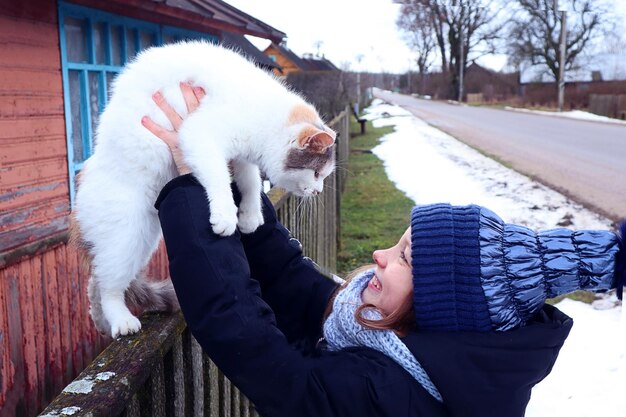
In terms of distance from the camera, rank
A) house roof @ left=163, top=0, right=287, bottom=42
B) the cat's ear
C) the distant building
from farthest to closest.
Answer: the distant building < house roof @ left=163, top=0, right=287, bottom=42 < the cat's ear

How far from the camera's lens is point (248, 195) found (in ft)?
6.58

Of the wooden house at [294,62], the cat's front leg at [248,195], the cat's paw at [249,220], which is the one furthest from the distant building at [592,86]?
the cat's paw at [249,220]

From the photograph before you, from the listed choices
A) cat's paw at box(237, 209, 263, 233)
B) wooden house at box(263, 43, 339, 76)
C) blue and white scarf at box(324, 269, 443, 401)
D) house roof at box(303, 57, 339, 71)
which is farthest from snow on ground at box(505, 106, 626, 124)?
blue and white scarf at box(324, 269, 443, 401)

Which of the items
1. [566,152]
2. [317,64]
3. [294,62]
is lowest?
[566,152]

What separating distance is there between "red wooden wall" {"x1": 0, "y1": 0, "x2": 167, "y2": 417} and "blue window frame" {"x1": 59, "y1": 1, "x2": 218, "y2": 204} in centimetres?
9

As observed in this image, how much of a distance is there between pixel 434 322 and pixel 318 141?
0.96 metres

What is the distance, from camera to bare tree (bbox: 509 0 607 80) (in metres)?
8.64

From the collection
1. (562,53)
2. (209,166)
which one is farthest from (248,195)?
(562,53)

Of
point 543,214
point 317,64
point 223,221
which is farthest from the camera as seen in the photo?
point 317,64

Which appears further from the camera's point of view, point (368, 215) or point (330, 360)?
point (368, 215)

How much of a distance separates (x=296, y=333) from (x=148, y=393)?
58cm

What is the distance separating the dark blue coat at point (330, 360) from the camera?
1244 mm

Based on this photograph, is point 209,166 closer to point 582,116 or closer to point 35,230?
point 35,230

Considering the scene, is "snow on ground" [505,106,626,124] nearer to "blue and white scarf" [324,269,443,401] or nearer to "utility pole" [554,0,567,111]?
"utility pole" [554,0,567,111]
